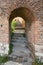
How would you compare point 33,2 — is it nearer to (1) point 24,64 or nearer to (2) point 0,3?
(2) point 0,3

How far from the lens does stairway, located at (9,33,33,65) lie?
8971 mm

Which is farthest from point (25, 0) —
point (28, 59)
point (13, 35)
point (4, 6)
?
point (13, 35)

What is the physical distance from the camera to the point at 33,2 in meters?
8.76

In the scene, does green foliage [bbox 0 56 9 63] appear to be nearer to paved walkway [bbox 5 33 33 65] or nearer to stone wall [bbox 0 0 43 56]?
paved walkway [bbox 5 33 33 65]

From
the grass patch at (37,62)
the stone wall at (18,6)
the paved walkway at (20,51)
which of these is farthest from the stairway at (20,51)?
the stone wall at (18,6)

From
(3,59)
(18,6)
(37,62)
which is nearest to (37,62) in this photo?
(37,62)

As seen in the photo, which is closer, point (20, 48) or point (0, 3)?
point (0, 3)

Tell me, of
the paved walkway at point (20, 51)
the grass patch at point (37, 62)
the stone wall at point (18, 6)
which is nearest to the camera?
the grass patch at point (37, 62)

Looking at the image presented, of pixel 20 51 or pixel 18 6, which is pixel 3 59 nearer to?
pixel 20 51

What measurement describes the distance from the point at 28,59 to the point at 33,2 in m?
2.47

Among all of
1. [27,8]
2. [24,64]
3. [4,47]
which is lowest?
[24,64]

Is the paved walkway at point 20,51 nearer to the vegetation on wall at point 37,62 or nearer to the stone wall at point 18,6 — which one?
the vegetation on wall at point 37,62

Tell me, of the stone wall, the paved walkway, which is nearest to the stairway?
the paved walkway

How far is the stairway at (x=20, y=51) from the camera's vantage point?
897 centimetres
